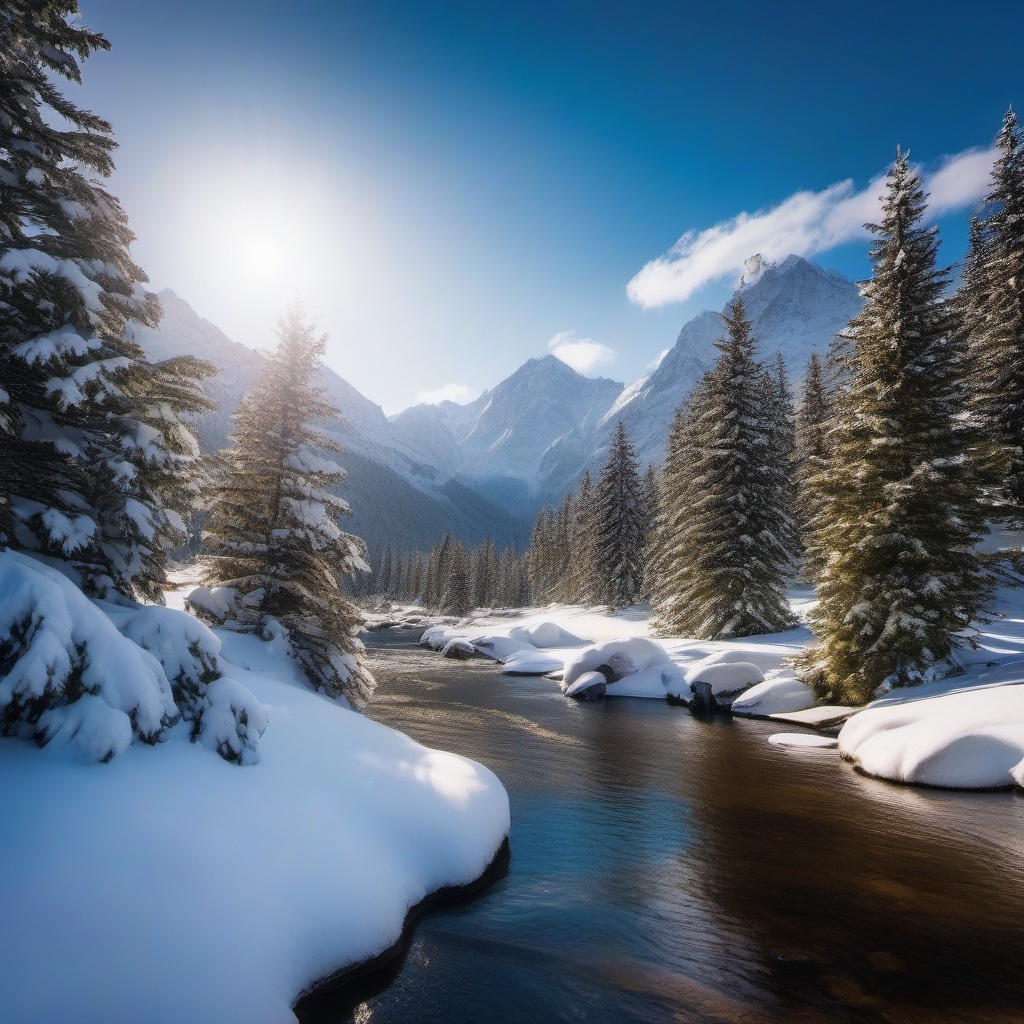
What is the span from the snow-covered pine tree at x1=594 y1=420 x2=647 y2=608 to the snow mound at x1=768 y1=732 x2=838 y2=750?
29004 millimetres

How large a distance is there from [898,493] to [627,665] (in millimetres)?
11827

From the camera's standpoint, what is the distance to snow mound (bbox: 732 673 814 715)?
17.3 meters

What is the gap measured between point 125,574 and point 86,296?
3521 mm

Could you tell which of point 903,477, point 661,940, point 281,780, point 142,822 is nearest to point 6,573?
point 142,822

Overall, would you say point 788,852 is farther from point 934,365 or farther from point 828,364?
point 828,364

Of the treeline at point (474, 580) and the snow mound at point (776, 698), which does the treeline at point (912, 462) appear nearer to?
the snow mound at point (776, 698)

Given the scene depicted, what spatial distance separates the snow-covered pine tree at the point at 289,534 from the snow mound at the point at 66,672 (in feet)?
24.3

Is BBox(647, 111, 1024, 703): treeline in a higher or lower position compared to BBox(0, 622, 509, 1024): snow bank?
higher

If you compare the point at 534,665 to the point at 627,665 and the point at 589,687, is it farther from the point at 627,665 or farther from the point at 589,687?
the point at 589,687

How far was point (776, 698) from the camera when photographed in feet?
57.4

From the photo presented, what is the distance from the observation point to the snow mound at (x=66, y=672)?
4582 mm

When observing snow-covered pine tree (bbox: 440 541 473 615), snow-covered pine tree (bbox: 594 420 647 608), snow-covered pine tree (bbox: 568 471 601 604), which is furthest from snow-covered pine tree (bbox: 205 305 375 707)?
snow-covered pine tree (bbox: 440 541 473 615)

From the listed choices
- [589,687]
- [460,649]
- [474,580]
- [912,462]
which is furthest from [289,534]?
[474,580]

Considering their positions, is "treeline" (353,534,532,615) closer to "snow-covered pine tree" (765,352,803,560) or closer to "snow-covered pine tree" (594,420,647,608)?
"snow-covered pine tree" (594,420,647,608)
